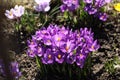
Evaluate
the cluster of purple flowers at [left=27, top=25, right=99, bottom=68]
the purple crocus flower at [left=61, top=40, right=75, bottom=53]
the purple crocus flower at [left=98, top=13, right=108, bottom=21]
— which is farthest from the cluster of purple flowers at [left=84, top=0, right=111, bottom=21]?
the purple crocus flower at [left=61, top=40, right=75, bottom=53]

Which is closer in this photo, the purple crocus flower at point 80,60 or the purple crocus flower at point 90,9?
the purple crocus flower at point 80,60

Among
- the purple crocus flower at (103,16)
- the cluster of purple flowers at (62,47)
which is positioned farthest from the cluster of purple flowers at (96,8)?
the cluster of purple flowers at (62,47)

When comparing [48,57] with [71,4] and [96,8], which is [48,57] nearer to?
[71,4]

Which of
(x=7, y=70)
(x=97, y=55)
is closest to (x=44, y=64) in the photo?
(x=97, y=55)

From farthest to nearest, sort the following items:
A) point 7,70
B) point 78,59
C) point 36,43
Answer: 1. point 36,43
2. point 78,59
3. point 7,70

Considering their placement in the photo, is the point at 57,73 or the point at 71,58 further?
the point at 57,73

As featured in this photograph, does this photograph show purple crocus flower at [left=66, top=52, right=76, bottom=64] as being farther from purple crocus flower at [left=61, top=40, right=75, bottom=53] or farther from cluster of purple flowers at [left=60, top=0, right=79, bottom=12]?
cluster of purple flowers at [left=60, top=0, right=79, bottom=12]

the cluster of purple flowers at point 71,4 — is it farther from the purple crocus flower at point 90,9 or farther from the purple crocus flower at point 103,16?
the purple crocus flower at point 103,16

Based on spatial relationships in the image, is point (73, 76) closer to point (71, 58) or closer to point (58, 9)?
point (71, 58)
